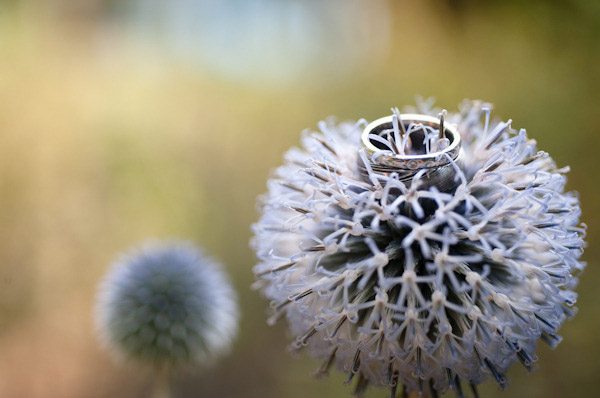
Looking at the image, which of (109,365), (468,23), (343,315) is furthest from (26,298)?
(468,23)

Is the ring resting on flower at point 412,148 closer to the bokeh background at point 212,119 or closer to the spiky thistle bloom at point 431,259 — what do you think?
the spiky thistle bloom at point 431,259

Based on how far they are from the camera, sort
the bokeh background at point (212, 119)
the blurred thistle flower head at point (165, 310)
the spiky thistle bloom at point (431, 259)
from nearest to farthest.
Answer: the spiky thistle bloom at point (431, 259)
the blurred thistle flower head at point (165, 310)
the bokeh background at point (212, 119)

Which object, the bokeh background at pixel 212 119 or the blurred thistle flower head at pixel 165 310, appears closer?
the blurred thistle flower head at pixel 165 310

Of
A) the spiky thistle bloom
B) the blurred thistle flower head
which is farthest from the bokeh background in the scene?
the spiky thistle bloom

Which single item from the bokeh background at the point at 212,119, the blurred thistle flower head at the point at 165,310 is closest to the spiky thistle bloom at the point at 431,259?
the blurred thistle flower head at the point at 165,310

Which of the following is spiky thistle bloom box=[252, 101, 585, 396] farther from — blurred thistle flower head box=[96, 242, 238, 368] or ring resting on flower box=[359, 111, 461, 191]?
blurred thistle flower head box=[96, 242, 238, 368]

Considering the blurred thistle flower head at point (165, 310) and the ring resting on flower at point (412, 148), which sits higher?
the ring resting on flower at point (412, 148)
